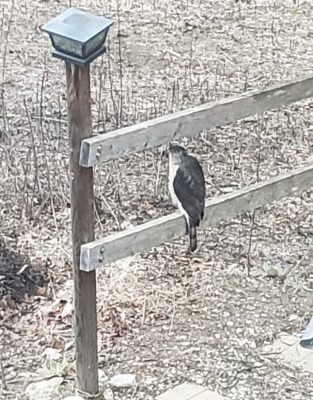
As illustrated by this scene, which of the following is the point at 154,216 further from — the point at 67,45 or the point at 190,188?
the point at 67,45

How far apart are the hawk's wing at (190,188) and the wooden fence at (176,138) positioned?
58 millimetres

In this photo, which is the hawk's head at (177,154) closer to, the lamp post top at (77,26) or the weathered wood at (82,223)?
the weathered wood at (82,223)

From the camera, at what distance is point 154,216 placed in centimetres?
562

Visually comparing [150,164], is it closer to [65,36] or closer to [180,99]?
[180,99]

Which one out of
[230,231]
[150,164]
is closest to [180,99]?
[150,164]

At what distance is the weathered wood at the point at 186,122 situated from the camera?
3602mm

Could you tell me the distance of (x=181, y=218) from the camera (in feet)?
14.0

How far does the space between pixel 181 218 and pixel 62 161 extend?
6.62 feet

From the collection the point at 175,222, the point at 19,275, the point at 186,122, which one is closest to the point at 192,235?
the point at 175,222

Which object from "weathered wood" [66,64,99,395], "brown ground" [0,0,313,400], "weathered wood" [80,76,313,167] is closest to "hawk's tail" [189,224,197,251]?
"brown ground" [0,0,313,400]

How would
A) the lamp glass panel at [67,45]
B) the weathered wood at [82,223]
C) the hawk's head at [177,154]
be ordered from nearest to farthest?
1. the lamp glass panel at [67,45]
2. the weathered wood at [82,223]
3. the hawk's head at [177,154]

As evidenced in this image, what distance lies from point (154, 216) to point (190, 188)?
3.75 feet

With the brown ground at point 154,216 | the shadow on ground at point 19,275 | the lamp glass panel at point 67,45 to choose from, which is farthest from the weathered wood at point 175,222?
the shadow on ground at point 19,275

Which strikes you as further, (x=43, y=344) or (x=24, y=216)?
(x=24, y=216)
